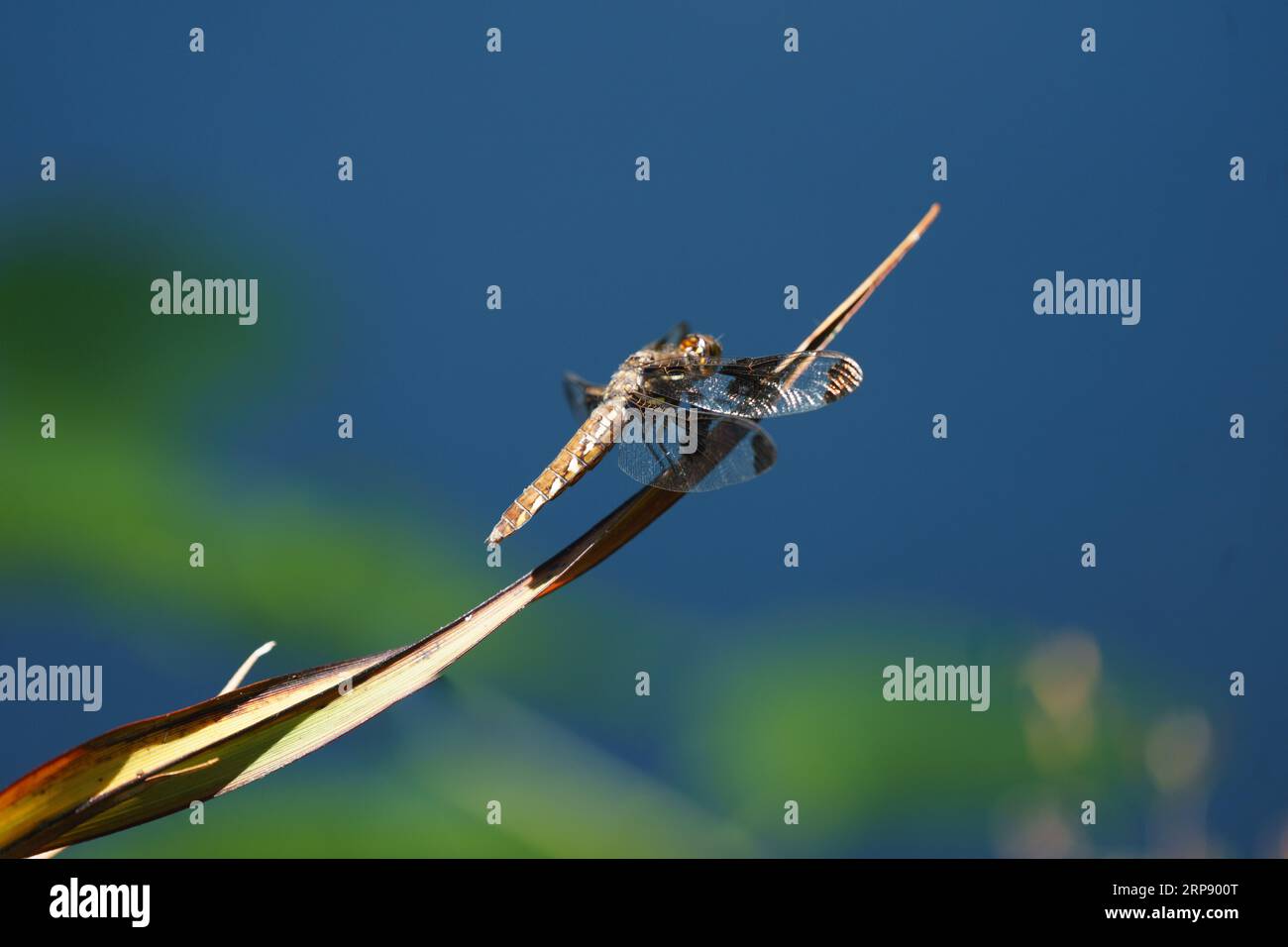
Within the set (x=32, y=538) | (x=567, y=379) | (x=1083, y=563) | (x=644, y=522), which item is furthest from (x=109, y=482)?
(x=1083, y=563)

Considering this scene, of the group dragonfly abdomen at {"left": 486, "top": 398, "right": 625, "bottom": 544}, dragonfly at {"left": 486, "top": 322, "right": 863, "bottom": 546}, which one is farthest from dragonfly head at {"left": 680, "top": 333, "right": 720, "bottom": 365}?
dragonfly abdomen at {"left": 486, "top": 398, "right": 625, "bottom": 544}

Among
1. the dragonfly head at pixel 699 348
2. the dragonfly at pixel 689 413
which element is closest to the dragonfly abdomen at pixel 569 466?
the dragonfly at pixel 689 413

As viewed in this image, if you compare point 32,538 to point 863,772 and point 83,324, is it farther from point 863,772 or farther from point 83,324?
point 863,772

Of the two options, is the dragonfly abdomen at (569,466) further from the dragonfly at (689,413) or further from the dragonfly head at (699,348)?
the dragonfly head at (699,348)

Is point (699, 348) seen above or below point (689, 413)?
above

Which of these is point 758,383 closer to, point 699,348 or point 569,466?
point 699,348

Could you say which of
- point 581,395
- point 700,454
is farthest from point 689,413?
point 581,395
